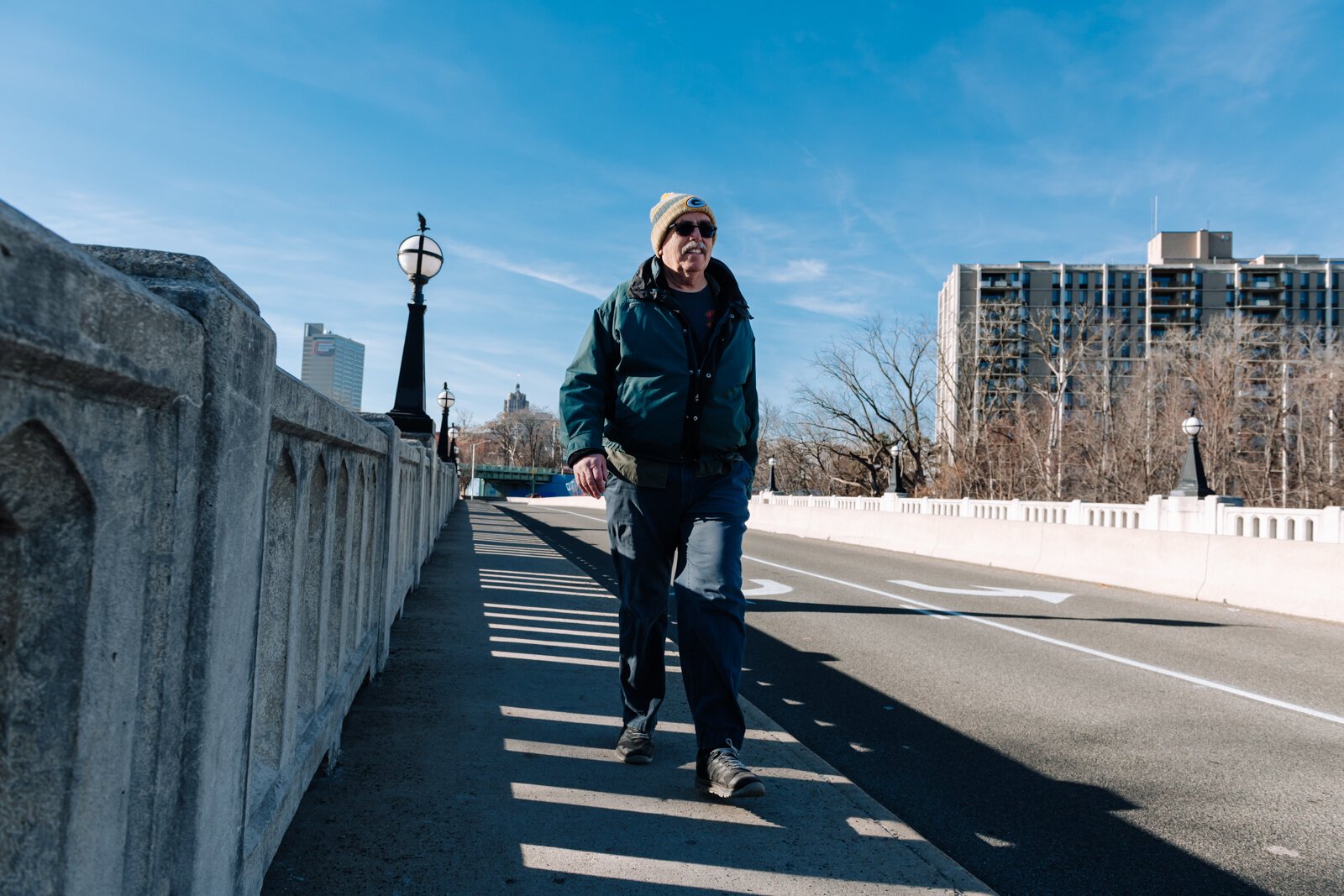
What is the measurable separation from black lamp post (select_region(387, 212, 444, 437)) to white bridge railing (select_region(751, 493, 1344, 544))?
10.2m

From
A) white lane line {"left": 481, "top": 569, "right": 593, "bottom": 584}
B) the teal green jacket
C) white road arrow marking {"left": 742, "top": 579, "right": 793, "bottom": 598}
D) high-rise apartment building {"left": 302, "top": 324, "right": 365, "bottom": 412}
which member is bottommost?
white road arrow marking {"left": 742, "top": 579, "right": 793, "bottom": 598}

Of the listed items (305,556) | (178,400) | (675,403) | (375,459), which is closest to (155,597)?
(178,400)

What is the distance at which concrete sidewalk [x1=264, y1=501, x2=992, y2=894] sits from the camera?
2.48 metres

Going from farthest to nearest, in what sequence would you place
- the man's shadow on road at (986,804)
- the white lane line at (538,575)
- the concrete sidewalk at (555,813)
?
1. the white lane line at (538,575)
2. the man's shadow on road at (986,804)
3. the concrete sidewalk at (555,813)

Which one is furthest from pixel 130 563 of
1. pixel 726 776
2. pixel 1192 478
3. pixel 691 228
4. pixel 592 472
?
pixel 1192 478

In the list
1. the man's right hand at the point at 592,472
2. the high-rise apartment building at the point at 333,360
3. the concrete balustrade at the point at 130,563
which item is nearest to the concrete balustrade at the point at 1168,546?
the man's right hand at the point at 592,472

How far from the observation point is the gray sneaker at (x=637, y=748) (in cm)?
346

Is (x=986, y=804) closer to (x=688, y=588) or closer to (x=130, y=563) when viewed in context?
(x=688, y=588)

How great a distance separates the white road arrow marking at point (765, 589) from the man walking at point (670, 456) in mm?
6517

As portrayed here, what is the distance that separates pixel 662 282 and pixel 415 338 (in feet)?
24.1

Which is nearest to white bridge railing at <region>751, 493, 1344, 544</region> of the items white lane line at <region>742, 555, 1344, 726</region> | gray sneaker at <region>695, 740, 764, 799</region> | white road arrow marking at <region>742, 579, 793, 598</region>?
white lane line at <region>742, 555, 1344, 726</region>

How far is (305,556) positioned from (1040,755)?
3.40 m

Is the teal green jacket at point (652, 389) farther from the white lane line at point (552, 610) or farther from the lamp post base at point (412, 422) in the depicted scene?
the lamp post base at point (412, 422)

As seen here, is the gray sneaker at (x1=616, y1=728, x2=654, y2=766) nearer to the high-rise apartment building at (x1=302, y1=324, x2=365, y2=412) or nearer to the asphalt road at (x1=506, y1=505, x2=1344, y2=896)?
the asphalt road at (x1=506, y1=505, x2=1344, y2=896)
